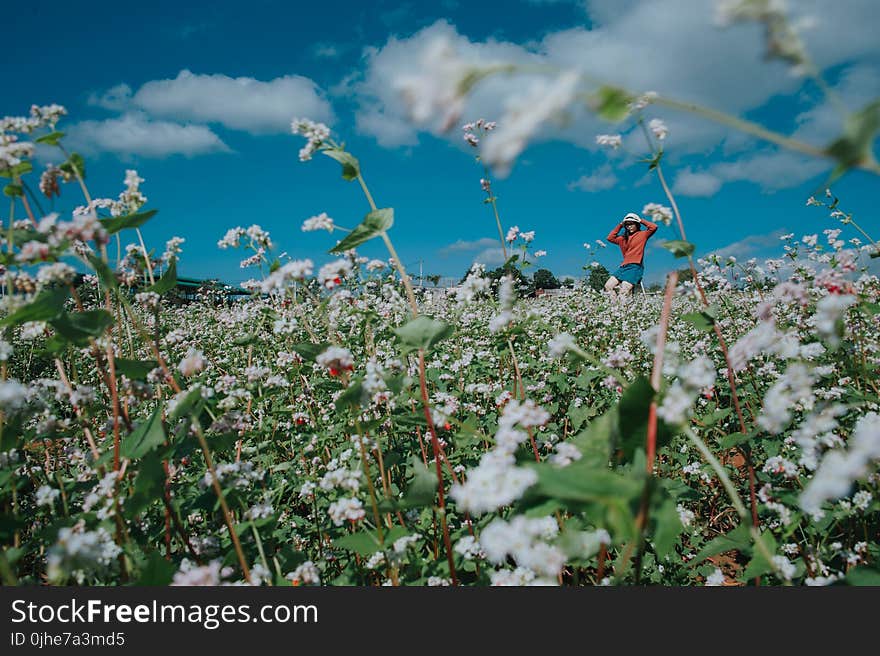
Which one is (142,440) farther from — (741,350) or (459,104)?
(741,350)

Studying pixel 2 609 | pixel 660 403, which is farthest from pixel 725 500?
pixel 2 609

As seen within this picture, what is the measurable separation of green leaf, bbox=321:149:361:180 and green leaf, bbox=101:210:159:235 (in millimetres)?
826

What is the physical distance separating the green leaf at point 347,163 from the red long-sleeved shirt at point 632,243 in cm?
1217

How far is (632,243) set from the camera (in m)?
13.3

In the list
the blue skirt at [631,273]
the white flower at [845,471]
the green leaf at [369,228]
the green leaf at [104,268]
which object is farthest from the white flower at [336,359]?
the blue skirt at [631,273]

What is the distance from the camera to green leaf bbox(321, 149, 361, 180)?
219cm

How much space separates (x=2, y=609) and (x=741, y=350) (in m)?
2.85

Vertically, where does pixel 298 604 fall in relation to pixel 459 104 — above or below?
below

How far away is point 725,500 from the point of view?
386 centimetres

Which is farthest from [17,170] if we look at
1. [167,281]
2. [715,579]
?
[715,579]

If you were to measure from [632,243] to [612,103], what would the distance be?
13595 mm

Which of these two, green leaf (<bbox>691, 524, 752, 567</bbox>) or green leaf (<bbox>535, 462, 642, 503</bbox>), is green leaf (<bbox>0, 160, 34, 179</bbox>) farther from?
green leaf (<bbox>691, 524, 752, 567</bbox>)

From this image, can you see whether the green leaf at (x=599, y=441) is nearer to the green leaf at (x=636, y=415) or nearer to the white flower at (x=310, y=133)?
the green leaf at (x=636, y=415)

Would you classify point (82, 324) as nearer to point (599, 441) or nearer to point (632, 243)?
point (599, 441)
